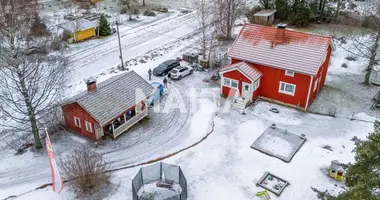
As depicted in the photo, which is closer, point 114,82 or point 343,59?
point 114,82

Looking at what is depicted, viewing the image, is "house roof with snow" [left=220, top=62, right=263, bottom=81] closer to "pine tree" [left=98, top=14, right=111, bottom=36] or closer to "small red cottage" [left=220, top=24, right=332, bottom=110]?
"small red cottage" [left=220, top=24, right=332, bottom=110]

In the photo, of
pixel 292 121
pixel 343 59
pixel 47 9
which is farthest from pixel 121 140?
pixel 47 9

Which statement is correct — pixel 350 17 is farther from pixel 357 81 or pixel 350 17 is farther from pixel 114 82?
pixel 114 82

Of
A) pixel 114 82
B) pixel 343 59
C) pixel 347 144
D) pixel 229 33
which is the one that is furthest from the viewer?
pixel 229 33

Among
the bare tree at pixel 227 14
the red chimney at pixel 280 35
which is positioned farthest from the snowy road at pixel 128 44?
the red chimney at pixel 280 35

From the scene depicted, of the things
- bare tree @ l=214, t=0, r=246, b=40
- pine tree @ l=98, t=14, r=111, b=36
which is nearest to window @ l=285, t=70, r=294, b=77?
bare tree @ l=214, t=0, r=246, b=40

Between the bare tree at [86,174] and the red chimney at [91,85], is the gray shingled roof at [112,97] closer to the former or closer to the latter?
the red chimney at [91,85]

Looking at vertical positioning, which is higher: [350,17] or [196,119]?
[350,17]
